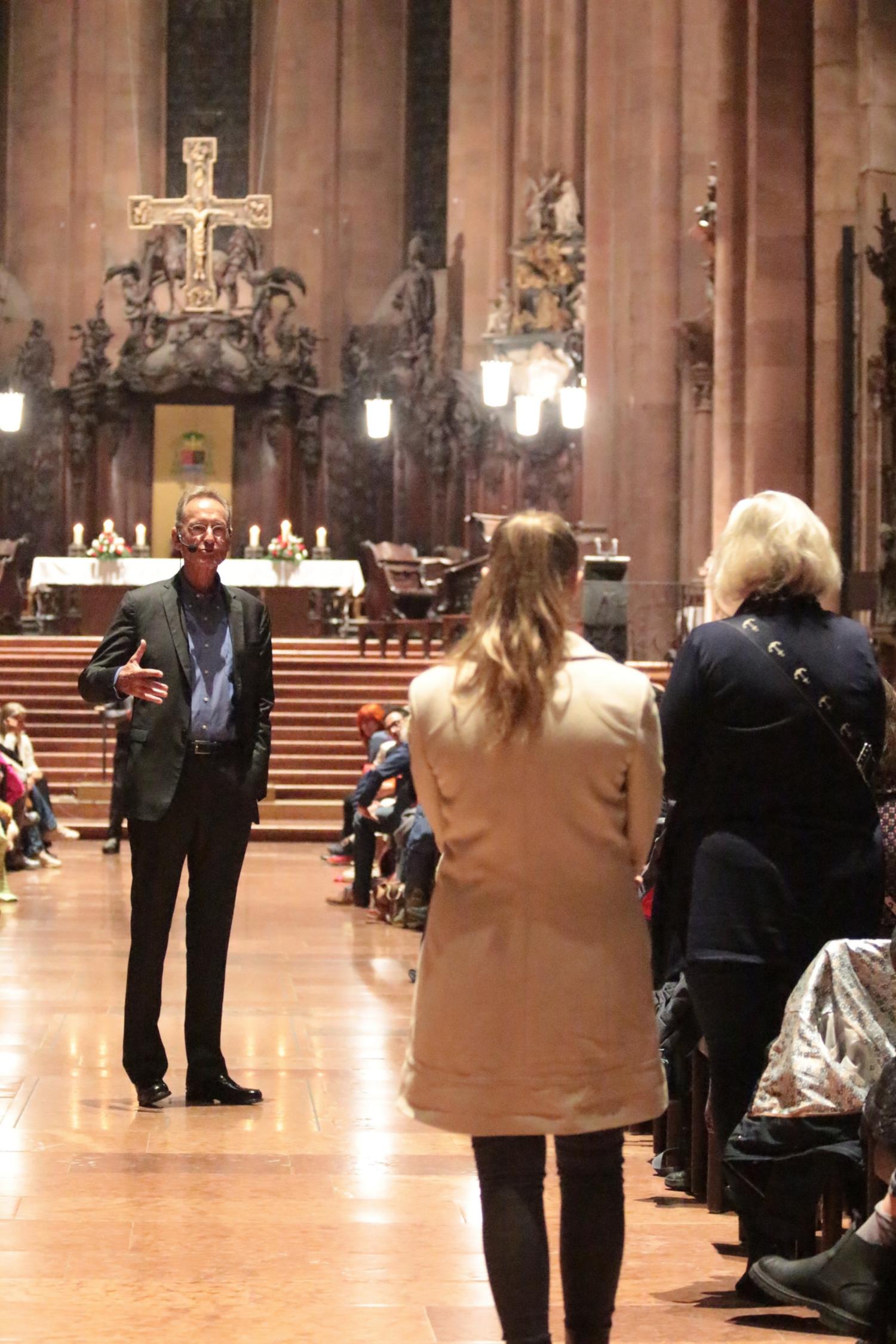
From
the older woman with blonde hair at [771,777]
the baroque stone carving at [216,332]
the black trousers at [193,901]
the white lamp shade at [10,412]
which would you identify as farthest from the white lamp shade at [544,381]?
the older woman with blonde hair at [771,777]

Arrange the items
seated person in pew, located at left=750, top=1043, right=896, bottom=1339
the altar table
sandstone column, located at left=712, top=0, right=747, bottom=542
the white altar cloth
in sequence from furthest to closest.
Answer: the white altar cloth < the altar table < sandstone column, located at left=712, top=0, right=747, bottom=542 < seated person in pew, located at left=750, top=1043, right=896, bottom=1339

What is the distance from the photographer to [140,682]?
19.2 feet

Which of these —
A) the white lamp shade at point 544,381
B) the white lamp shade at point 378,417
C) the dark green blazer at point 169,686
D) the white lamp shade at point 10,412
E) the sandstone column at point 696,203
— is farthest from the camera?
the white lamp shade at point 378,417

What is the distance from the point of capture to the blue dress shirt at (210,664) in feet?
20.3

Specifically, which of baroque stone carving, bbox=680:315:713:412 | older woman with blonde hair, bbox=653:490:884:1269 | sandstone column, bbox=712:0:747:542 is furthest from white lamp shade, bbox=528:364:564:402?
older woman with blonde hair, bbox=653:490:884:1269

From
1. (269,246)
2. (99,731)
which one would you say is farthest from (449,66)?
(99,731)

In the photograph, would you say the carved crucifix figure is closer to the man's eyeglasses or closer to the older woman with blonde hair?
the man's eyeglasses

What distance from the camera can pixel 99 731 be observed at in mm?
19797

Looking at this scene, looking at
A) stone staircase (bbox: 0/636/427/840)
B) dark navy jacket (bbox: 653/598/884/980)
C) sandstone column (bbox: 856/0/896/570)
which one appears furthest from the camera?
stone staircase (bbox: 0/636/427/840)

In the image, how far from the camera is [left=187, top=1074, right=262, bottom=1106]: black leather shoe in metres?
6.28

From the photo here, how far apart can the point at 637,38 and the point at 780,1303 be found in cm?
2117

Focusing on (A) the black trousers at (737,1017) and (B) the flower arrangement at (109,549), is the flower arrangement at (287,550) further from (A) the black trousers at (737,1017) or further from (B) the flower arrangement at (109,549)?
(A) the black trousers at (737,1017)

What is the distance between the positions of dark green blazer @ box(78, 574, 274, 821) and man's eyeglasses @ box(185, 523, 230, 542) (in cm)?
17

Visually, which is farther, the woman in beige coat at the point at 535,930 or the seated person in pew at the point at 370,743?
the seated person in pew at the point at 370,743
